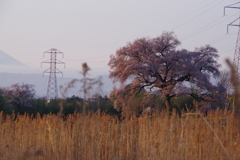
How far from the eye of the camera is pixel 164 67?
2319 cm

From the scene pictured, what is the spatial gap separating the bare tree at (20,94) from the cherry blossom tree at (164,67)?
7.41 metres

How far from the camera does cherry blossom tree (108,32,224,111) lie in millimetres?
22359

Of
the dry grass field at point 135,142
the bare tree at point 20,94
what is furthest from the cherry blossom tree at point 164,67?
the dry grass field at point 135,142

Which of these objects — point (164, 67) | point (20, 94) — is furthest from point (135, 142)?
point (20, 94)

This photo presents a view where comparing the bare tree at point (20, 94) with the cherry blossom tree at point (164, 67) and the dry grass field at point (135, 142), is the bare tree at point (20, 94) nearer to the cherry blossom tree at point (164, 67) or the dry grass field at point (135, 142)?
the cherry blossom tree at point (164, 67)

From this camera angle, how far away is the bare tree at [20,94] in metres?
25.3

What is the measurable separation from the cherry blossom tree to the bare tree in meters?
7.41

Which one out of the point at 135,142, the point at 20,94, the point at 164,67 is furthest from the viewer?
A: the point at 20,94

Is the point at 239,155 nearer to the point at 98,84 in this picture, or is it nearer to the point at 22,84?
the point at 98,84

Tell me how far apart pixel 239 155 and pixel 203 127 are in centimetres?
78

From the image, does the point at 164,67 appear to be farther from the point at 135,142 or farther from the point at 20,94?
the point at 135,142

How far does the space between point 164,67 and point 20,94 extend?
12393 millimetres

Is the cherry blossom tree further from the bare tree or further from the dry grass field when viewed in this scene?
the dry grass field

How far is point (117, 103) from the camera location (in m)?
22.8
